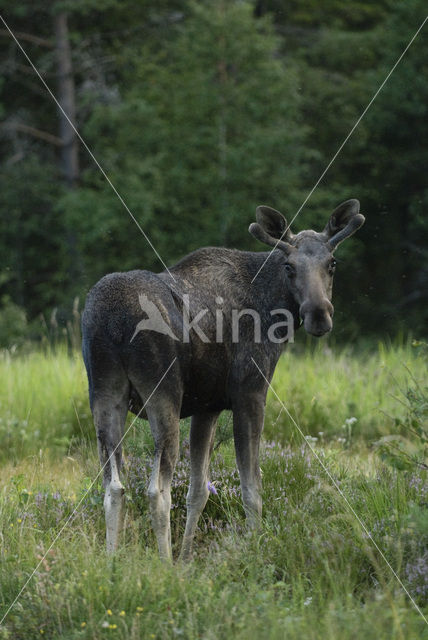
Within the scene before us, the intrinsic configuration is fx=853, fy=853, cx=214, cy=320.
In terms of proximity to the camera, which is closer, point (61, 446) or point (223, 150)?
point (61, 446)

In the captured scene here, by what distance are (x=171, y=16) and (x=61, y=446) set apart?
63.1 ft

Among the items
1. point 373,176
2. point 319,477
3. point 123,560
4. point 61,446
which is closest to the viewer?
point 123,560

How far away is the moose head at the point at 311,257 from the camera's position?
17.3 feet

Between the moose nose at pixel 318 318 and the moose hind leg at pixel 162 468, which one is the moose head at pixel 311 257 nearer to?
the moose nose at pixel 318 318

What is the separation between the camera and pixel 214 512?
245 inches

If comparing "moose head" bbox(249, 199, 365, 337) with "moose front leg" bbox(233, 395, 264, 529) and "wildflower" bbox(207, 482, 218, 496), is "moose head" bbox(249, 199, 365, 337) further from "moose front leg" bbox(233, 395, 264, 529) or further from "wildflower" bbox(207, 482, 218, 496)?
"wildflower" bbox(207, 482, 218, 496)

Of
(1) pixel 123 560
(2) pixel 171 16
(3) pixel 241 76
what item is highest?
(2) pixel 171 16

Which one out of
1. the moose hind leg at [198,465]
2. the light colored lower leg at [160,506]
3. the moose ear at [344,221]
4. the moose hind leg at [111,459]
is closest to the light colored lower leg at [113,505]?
the moose hind leg at [111,459]

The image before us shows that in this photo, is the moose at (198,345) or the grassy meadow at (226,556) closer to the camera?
the grassy meadow at (226,556)

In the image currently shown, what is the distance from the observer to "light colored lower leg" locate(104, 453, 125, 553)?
197 inches

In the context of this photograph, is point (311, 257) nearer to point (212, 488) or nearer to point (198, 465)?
point (198, 465)

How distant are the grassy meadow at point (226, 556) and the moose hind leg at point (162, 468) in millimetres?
121

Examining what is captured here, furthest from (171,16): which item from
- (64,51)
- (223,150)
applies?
(223,150)

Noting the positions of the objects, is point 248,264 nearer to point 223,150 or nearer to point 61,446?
point 61,446
